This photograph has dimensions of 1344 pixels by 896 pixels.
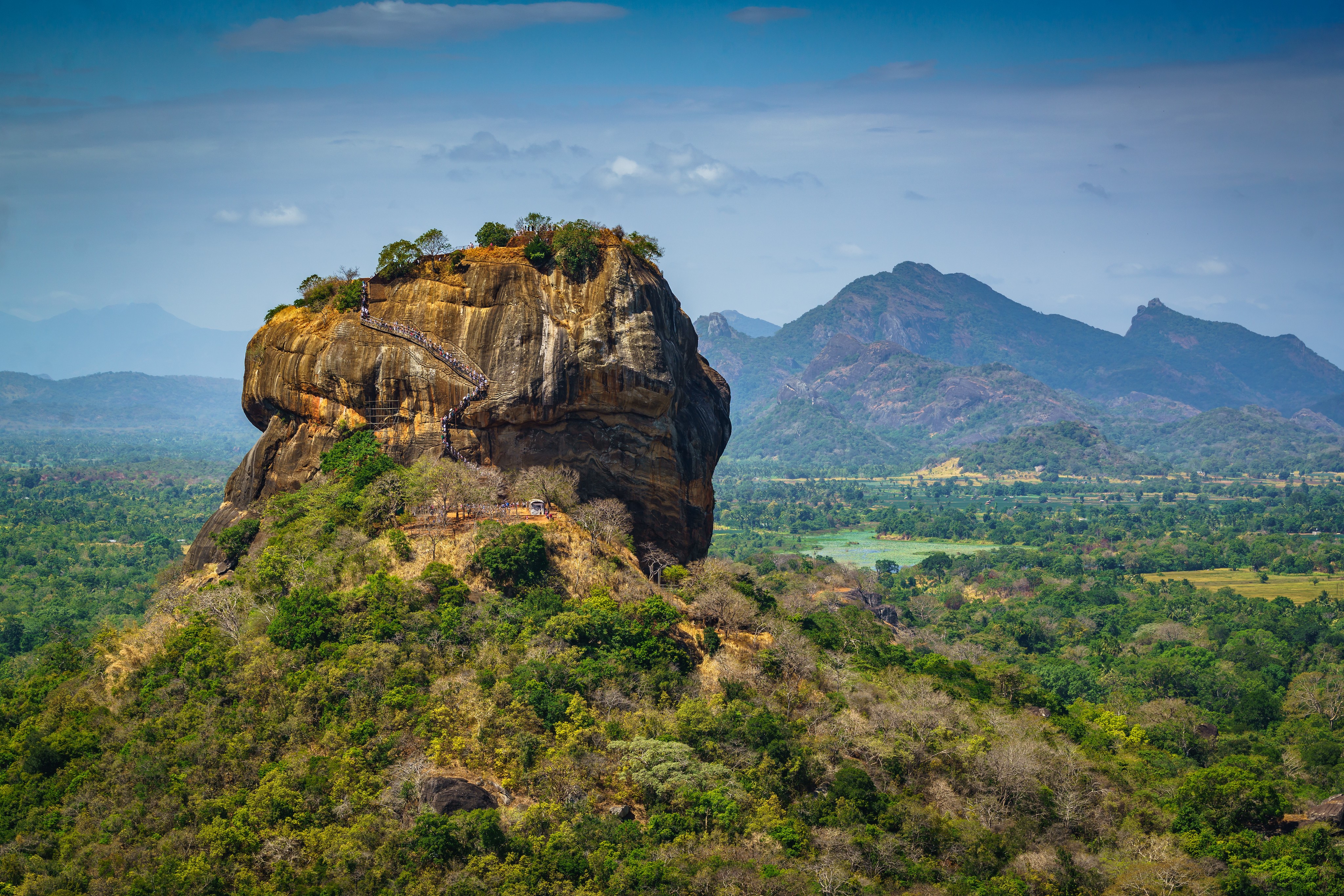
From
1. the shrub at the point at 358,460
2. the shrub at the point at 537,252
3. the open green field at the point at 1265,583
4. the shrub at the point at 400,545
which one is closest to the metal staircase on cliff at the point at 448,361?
the shrub at the point at 358,460

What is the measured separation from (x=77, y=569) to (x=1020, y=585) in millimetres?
71643

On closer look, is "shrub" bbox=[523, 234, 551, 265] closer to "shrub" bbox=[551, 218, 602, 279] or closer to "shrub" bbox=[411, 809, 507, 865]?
"shrub" bbox=[551, 218, 602, 279]

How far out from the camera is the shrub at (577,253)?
1532 inches

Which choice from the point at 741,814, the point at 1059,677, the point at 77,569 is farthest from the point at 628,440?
the point at 77,569

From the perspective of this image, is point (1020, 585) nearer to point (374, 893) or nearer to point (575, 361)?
point (575, 361)

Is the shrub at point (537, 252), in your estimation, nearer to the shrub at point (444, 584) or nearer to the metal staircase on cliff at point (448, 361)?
the metal staircase on cliff at point (448, 361)

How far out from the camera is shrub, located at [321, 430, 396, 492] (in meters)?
38.0

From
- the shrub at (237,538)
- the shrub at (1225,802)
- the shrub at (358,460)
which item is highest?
the shrub at (358,460)

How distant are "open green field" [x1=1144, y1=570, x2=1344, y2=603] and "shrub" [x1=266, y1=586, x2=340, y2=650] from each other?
7282 centimetres

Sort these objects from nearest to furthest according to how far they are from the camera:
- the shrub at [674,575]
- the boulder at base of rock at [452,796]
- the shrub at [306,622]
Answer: the boulder at base of rock at [452,796], the shrub at [306,622], the shrub at [674,575]

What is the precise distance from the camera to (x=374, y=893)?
25.5 meters

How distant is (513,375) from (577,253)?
4.65m

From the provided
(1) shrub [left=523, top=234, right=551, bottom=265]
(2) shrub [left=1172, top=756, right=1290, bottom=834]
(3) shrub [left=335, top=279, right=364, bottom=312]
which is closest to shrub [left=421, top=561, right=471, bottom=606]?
(3) shrub [left=335, top=279, right=364, bottom=312]

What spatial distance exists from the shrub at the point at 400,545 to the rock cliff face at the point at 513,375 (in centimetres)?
377
